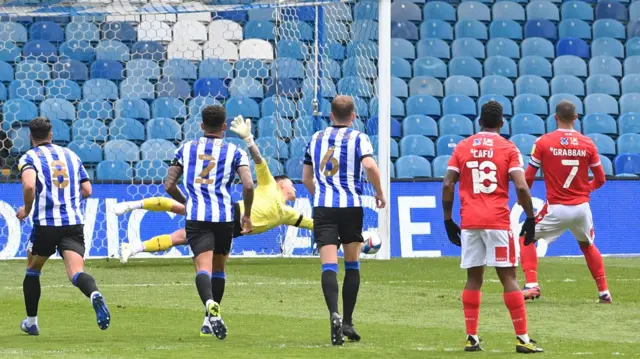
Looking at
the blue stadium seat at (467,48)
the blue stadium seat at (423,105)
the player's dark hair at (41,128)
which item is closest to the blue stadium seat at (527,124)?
the blue stadium seat at (423,105)

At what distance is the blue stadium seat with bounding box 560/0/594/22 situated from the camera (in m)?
24.5

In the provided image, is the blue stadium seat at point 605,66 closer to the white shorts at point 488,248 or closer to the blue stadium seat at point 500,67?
the blue stadium seat at point 500,67

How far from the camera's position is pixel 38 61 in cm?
1986

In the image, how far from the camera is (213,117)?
9.16 m

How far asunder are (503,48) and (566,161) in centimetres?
1212

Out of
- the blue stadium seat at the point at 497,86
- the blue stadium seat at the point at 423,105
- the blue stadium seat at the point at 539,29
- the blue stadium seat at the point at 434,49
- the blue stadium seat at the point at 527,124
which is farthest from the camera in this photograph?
the blue stadium seat at the point at 539,29

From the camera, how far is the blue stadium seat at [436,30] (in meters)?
23.1

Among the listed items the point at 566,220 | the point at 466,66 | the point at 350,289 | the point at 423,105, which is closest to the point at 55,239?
the point at 350,289

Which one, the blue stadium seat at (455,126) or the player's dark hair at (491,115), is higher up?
the blue stadium seat at (455,126)

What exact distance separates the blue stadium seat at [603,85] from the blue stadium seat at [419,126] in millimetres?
3815

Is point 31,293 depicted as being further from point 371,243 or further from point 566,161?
point 371,243

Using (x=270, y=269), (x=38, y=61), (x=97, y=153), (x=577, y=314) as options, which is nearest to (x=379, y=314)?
(x=577, y=314)

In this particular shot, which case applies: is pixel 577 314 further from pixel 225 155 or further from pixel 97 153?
pixel 97 153

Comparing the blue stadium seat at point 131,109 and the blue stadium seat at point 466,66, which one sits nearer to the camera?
the blue stadium seat at point 131,109
